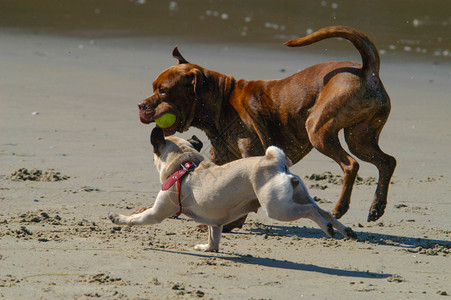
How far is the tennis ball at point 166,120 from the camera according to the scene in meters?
6.48

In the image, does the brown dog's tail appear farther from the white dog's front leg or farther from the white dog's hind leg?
the white dog's front leg

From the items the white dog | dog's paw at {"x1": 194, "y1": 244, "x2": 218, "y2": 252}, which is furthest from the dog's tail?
dog's paw at {"x1": 194, "y1": 244, "x2": 218, "y2": 252}

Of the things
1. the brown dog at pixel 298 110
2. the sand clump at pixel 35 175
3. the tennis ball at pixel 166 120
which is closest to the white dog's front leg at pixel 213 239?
the brown dog at pixel 298 110

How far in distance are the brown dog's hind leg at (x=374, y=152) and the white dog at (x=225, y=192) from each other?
1024mm

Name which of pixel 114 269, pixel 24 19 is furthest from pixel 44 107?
pixel 24 19

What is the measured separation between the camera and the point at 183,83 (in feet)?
21.4

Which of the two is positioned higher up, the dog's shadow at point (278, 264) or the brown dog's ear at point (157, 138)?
the brown dog's ear at point (157, 138)

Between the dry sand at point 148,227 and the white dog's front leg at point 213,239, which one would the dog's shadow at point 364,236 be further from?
the white dog's front leg at point 213,239

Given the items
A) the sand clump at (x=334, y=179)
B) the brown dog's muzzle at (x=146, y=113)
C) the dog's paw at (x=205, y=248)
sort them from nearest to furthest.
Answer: the dog's paw at (x=205, y=248), the brown dog's muzzle at (x=146, y=113), the sand clump at (x=334, y=179)

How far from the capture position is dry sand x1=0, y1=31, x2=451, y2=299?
4.72 metres

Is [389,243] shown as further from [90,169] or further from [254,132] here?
[90,169]

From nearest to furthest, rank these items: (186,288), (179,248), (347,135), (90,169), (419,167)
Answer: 1. (186,288)
2. (179,248)
3. (347,135)
4. (90,169)
5. (419,167)

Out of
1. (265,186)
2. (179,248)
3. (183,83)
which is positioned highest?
(183,83)

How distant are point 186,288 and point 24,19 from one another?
1440cm
